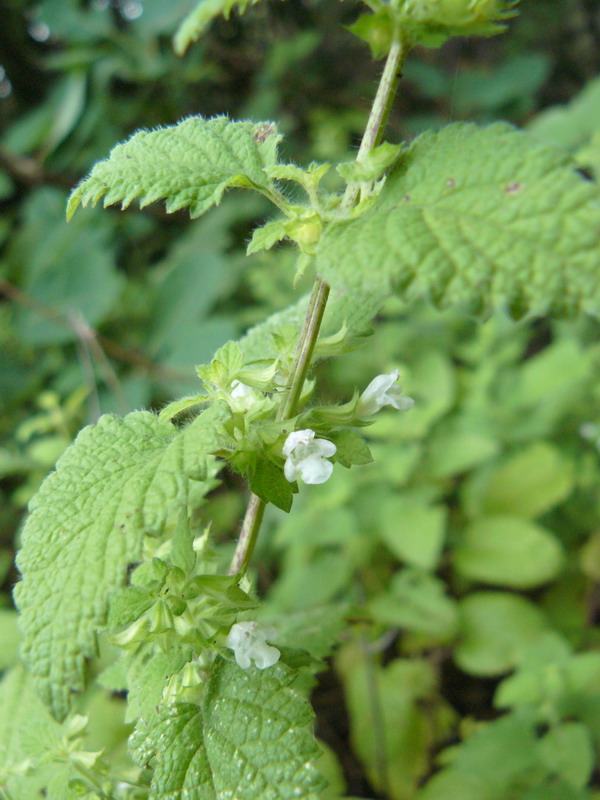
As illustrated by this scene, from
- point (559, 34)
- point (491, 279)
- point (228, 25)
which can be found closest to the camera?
point (491, 279)

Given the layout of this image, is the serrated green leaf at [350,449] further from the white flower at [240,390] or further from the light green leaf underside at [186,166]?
the light green leaf underside at [186,166]

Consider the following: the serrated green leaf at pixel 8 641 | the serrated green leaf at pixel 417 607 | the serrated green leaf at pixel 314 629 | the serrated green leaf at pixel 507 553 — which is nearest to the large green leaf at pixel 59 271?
the serrated green leaf at pixel 8 641

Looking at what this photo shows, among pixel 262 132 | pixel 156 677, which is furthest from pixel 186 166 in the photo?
pixel 156 677

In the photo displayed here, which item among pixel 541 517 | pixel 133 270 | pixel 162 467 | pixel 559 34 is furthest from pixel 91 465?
pixel 559 34

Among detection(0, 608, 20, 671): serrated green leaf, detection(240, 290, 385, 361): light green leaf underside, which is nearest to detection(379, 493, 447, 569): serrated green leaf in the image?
detection(0, 608, 20, 671): serrated green leaf

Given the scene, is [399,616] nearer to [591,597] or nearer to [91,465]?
[591,597]

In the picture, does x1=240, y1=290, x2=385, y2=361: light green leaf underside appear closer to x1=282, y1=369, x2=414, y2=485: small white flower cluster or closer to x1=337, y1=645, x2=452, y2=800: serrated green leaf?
x1=282, y1=369, x2=414, y2=485: small white flower cluster
